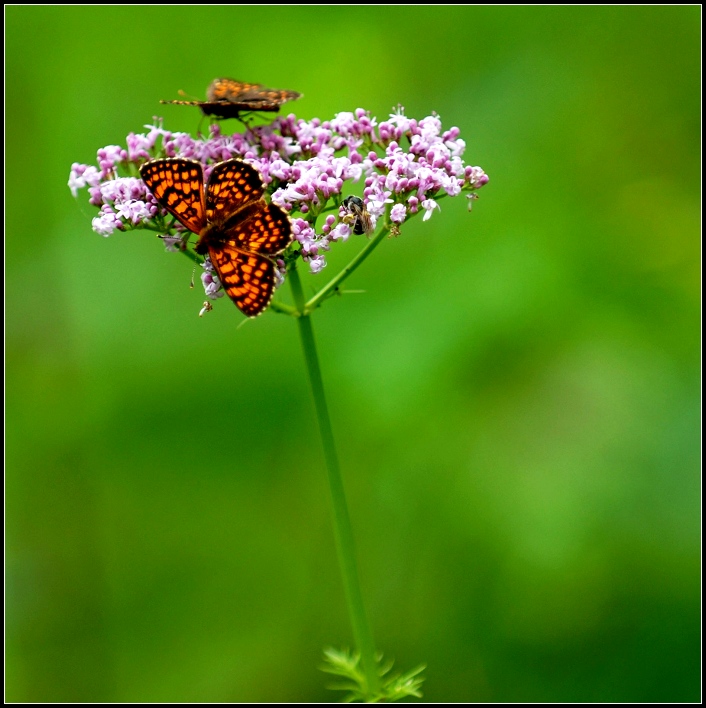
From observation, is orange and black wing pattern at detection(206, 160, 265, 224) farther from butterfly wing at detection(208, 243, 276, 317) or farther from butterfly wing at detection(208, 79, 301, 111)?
butterfly wing at detection(208, 79, 301, 111)

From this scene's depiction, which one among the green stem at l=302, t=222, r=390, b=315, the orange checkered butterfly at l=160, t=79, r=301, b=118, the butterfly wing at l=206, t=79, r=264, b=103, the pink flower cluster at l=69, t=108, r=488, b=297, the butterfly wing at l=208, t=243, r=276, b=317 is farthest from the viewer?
the butterfly wing at l=206, t=79, r=264, b=103

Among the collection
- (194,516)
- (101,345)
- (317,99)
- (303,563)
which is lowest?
(303,563)

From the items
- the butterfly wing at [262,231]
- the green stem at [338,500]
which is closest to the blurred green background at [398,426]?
the green stem at [338,500]

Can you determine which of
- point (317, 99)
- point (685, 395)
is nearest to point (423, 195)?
point (685, 395)

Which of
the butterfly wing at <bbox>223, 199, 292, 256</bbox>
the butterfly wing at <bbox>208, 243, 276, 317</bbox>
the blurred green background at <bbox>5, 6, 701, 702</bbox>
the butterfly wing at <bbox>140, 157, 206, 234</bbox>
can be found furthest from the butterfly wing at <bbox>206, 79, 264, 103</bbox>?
the blurred green background at <bbox>5, 6, 701, 702</bbox>

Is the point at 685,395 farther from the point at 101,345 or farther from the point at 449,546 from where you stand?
the point at 101,345

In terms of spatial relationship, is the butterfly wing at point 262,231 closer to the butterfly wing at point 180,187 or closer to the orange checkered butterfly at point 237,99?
the butterfly wing at point 180,187
